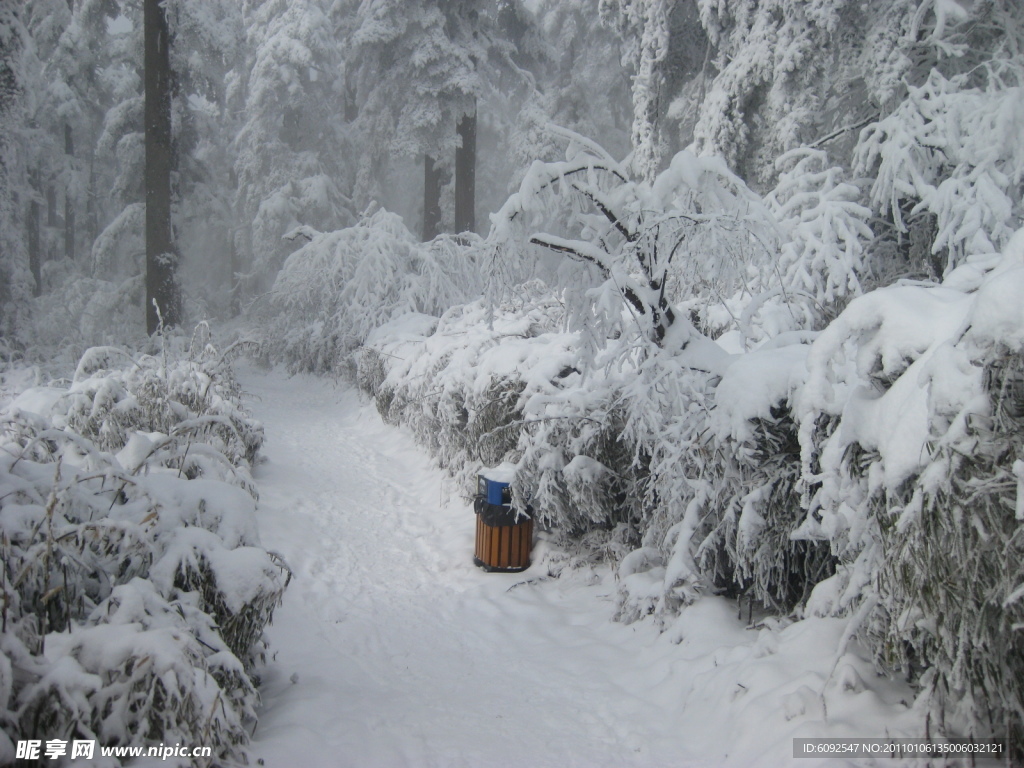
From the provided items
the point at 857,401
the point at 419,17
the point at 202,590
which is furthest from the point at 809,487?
the point at 419,17

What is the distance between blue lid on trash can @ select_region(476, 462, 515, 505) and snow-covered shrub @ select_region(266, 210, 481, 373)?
780 centimetres

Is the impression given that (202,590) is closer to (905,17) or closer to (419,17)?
(905,17)

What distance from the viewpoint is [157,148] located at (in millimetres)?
11922

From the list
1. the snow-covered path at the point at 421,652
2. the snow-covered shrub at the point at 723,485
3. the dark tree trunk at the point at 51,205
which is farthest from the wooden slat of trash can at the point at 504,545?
the dark tree trunk at the point at 51,205

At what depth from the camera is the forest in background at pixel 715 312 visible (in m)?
2.37

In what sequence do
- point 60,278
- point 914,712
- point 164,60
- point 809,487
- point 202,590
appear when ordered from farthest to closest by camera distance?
point 60,278
point 164,60
point 809,487
point 202,590
point 914,712

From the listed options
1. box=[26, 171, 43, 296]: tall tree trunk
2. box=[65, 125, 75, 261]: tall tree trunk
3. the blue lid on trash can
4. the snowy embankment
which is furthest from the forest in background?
box=[65, 125, 75, 261]: tall tree trunk

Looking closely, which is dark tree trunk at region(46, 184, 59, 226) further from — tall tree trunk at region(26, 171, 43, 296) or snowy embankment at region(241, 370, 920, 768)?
snowy embankment at region(241, 370, 920, 768)

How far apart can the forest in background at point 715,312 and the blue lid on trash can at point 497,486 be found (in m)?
0.14

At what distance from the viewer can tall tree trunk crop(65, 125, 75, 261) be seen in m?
22.7

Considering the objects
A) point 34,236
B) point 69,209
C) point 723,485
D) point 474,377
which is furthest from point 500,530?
point 69,209

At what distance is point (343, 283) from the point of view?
1387 centimetres

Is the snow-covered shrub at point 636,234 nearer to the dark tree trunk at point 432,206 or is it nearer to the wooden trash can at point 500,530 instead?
the wooden trash can at point 500,530

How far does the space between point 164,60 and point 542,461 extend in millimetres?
11361
